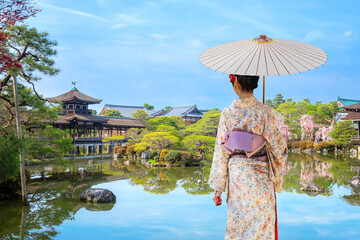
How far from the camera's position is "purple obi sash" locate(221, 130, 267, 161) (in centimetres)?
209

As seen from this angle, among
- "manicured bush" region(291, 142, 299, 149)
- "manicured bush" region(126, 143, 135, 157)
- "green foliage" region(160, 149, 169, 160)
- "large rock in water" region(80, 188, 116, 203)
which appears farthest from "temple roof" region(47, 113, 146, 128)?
"large rock in water" region(80, 188, 116, 203)

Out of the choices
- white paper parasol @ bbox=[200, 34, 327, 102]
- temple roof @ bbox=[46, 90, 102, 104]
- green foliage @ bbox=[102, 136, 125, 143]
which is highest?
temple roof @ bbox=[46, 90, 102, 104]

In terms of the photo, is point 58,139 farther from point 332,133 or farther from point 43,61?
point 332,133

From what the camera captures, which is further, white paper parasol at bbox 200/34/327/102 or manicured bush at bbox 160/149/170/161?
manicured bush at bbox 160/149/170/161

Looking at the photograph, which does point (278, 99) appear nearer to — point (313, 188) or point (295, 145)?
point (295, 145)

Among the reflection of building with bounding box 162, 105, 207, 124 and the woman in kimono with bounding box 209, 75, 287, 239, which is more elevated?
the reflection of building with bounding box 162, 105, 207, 124

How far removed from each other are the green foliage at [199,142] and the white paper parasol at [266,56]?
12221 mm

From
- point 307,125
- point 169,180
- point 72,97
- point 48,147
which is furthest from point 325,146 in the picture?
point 48,147

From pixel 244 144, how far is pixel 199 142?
1297 cm

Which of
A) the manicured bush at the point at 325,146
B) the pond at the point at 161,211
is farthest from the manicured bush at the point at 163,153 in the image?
the manicured bush at the point at 325,146

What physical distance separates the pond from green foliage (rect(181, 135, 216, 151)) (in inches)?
188

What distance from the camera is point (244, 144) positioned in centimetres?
209

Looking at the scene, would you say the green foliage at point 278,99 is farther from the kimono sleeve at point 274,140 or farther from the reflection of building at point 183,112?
the kimono sleeve at point 274,140

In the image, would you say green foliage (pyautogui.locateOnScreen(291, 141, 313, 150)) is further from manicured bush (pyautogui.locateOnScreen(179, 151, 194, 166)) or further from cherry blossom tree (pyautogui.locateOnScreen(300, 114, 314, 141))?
manicured bush (pyautogui.locateOnScreen(179, 151, 194, 166))
